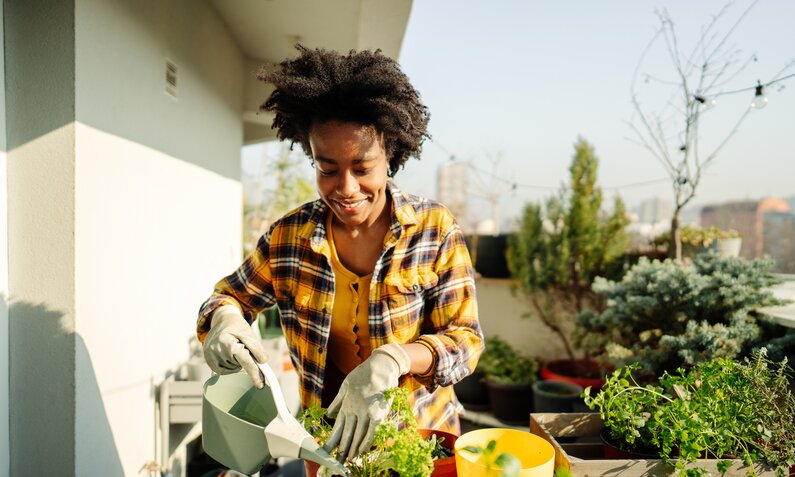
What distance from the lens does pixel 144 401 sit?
7.62ft

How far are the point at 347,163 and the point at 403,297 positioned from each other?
40 centimetres

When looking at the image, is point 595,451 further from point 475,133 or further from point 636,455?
point 475,133

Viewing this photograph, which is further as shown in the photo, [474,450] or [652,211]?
[652,211]

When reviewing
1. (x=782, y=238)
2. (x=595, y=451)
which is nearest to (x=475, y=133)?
(x=782, y=238)

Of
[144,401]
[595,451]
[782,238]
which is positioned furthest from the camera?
[782,238]

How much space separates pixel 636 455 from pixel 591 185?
13.7 ft

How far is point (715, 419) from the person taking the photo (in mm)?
944

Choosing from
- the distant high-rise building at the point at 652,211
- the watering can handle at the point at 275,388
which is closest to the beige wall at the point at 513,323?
the distant high-rise building at the point at 652,211

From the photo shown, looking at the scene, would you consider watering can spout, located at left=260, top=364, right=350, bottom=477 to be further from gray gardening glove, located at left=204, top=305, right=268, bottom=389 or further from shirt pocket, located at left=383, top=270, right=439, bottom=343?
shirt pocket, located at left=383, top=270, right=439, bottom=343

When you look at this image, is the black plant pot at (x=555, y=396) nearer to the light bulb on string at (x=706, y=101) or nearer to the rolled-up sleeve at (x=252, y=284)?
the light bulb on string at (x=706, y=101)

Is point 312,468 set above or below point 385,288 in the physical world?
below

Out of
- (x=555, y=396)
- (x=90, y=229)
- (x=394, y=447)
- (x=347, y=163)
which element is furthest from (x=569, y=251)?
(x=394, y=447)

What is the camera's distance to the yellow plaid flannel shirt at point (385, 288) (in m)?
1.37

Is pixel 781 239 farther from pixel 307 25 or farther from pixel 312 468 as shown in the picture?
pixel 307 25
